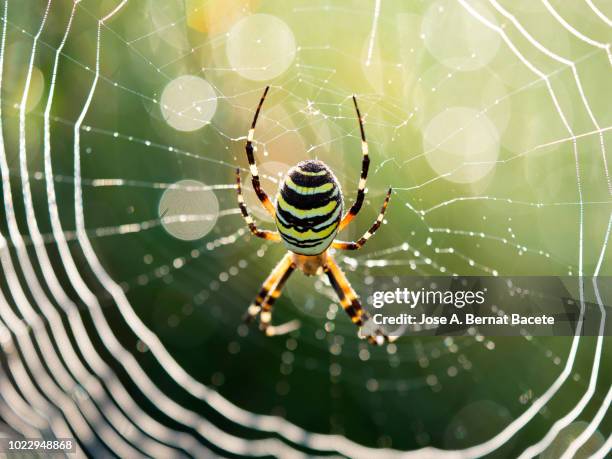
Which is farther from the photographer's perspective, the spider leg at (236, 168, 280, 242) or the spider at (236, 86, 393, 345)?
the spider leg at (236, 168, 280, 242)

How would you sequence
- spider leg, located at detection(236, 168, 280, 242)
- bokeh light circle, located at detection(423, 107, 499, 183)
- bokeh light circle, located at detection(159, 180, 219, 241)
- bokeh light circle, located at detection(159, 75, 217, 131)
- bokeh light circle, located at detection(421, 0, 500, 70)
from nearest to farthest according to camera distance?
spider leg, located at detection(236, 168, 280, 242) < bokeh light circle, located at detection(159, 75, 217, 131) < bokeh light circle, located at detection(421, 0, 500, 70) < bokeh light circle, located at detection(423, 107, 499, 183) < bokeh light circle, located at detection(159, 180, 219, 241)

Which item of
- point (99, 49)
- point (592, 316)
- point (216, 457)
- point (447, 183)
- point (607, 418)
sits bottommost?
point (216, 457)

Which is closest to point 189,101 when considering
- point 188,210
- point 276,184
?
point 276,184

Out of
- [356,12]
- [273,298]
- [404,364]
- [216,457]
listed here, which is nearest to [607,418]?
[404,364]

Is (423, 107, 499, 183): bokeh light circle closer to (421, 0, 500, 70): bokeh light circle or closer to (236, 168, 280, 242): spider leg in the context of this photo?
(421, 0, 500, 70): bokeh light circle

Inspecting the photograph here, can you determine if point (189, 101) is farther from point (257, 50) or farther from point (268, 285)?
point (268, 285)

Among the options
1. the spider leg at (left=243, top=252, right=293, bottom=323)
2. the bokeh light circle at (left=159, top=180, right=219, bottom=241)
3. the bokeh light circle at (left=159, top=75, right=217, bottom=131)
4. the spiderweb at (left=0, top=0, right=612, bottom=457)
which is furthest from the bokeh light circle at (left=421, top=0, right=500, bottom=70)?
the bokeh light circle at (left=159, top=180, right=219, bottom=241)

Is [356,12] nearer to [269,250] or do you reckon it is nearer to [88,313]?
[269,250]
